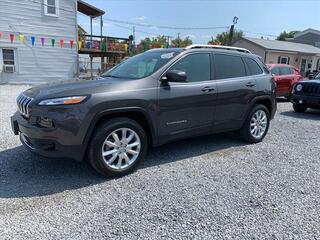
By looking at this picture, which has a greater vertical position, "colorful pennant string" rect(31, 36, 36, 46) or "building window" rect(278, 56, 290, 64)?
"colorful pennant string" rect(31, 36, 36, 46)

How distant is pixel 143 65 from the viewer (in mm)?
4648

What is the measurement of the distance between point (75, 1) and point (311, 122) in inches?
566

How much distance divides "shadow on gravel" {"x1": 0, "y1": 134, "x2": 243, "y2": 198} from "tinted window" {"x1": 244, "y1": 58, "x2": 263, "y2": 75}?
1562mm

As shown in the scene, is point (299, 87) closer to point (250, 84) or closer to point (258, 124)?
point (258, 124)

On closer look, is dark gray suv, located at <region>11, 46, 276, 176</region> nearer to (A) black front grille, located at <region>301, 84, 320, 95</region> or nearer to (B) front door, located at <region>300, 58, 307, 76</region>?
(A) black front grille, located at <region>301, 84, 320, 95</region>

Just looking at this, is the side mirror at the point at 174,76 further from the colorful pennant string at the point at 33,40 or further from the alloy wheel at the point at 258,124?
the colorful pennant string at the point at 33,40

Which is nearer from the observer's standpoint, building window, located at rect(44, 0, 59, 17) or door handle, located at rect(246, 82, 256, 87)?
door handle, located at rect(246, 82, 256, 87)

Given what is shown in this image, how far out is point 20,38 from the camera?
15.6 meters

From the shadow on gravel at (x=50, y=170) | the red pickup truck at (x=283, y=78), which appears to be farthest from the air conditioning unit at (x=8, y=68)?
the red pickup truck at (x=283, y=78)

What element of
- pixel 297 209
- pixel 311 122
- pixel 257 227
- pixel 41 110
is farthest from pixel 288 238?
pixel 311 122

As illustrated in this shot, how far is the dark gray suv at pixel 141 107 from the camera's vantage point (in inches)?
140

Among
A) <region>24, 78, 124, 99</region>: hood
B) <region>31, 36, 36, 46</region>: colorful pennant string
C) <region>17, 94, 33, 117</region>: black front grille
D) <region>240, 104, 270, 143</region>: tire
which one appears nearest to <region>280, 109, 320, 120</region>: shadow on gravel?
<region>240, 104, 270, 143</region>: tire

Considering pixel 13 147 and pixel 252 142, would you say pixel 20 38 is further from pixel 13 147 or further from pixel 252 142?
pixel 252 142

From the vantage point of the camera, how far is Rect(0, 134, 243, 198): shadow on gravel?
3.59m
